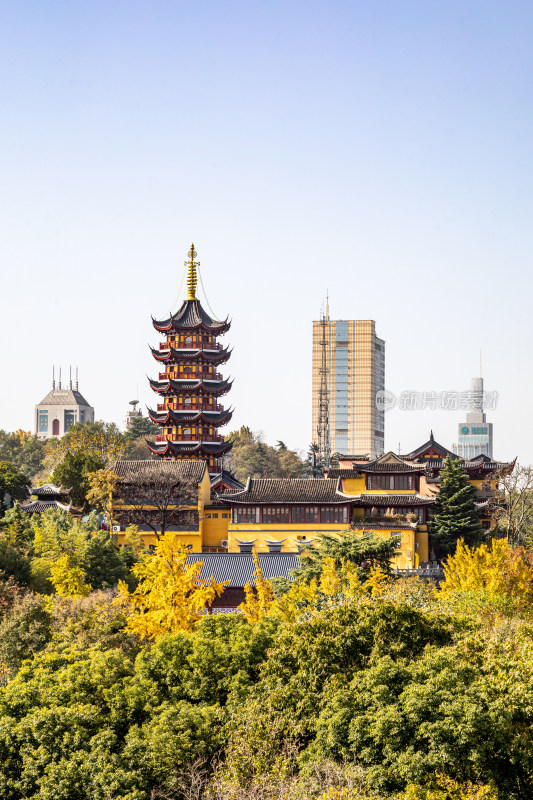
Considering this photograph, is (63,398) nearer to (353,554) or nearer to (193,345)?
(193,345)

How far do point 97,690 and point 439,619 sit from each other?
7.22 m

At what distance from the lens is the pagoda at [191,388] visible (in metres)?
67.2

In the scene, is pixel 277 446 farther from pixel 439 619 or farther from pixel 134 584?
pixel 439 619

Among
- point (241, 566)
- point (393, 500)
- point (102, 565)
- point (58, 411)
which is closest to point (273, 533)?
point (393, 500)

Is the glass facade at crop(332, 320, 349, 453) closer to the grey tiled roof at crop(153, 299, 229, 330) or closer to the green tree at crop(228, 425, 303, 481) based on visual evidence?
the green tree at crop(228, 425, 303, 481)

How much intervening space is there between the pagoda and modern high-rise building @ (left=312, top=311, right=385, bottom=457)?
74.9 meters

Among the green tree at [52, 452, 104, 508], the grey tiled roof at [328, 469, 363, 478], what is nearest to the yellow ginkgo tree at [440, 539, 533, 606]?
the grey tiled roof at [328, 469, 363, 478]

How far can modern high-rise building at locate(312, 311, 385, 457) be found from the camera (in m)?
144

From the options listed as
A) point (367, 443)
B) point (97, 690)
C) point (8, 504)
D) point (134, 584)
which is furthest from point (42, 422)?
point (97, 690)

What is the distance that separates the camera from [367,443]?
14275 cm

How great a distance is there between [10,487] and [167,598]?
91.7ft

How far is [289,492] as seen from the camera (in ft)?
170

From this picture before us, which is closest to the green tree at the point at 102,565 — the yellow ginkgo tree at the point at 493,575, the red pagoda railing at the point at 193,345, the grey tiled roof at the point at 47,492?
the yellow ginkgo tree at the point at 493,575

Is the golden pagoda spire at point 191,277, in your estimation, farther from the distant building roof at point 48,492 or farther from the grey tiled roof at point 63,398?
the grey tiled roof at point 63,398
